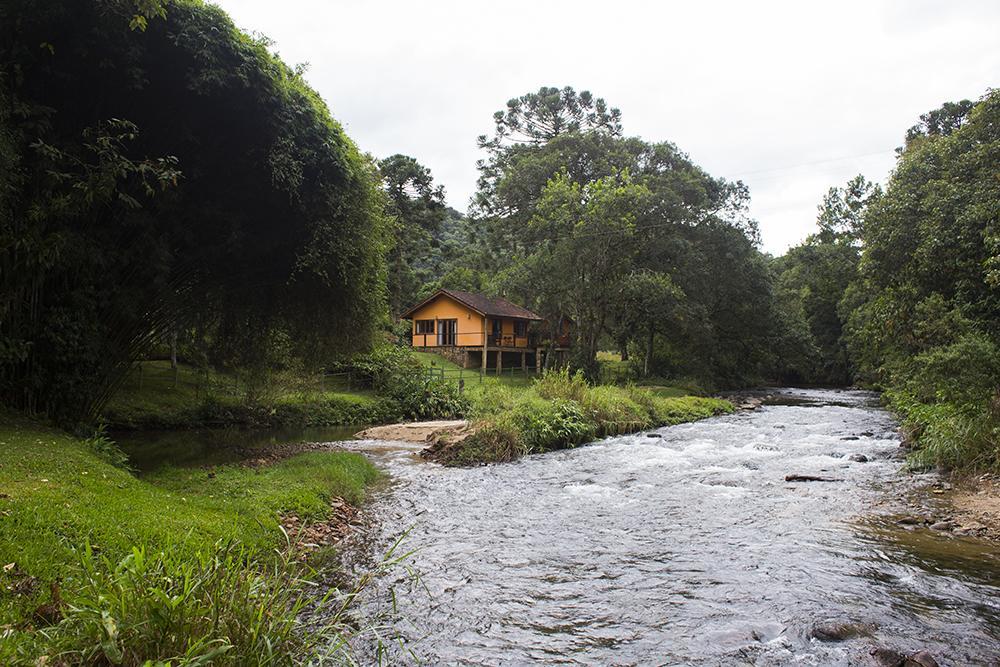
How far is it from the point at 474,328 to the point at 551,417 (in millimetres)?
22482

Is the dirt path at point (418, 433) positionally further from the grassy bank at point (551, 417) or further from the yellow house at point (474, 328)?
the yellow house at point (474, 328)

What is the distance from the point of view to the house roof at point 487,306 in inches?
1597

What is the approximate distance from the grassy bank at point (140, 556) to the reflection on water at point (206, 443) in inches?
130

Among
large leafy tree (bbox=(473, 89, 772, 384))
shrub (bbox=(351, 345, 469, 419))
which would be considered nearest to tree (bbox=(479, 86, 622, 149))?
large leafy tree (bbox=(473, 89, 772, 384))

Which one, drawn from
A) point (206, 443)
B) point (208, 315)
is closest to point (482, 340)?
point (206, 443)

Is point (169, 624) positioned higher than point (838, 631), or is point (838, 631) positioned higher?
point (169, 624)

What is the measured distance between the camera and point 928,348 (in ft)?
52.2

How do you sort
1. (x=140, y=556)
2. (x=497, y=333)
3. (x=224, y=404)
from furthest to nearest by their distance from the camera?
(x=497, y=333)
(x=224, y=404)
(x=140, y=556)

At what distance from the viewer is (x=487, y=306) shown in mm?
41719

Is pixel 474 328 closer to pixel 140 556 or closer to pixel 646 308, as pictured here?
pixel 646 308

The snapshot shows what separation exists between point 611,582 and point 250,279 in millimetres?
9774

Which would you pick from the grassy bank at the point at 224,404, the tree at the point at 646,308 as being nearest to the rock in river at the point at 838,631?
the grassy bank at the point at 224,404

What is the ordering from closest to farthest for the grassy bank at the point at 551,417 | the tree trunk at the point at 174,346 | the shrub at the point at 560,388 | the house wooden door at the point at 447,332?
the grassy bank at the point at 551,417
the tree trunk at the point at 174,346
the shrub at the point at 560,388
the house wooden door at the point at 447,332

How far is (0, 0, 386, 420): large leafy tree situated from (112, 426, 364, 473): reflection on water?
2780mm
